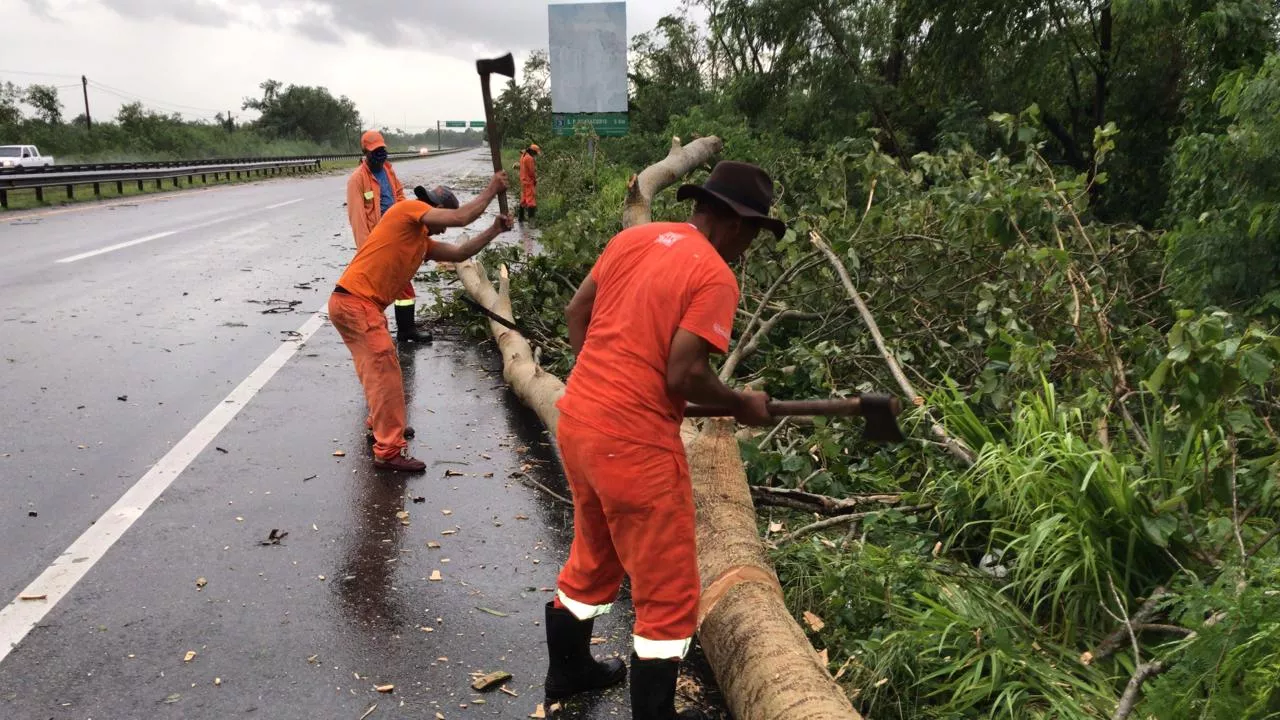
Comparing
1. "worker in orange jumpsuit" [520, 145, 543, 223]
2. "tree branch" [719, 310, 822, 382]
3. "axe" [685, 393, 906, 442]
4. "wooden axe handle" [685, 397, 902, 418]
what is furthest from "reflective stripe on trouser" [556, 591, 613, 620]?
"worker in orange jumpsuit" [520, 145, 543, 223]

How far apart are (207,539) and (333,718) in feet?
5.29

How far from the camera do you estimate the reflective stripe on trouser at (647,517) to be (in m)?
2.79

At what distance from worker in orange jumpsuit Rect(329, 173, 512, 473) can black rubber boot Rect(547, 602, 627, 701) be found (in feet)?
7.66

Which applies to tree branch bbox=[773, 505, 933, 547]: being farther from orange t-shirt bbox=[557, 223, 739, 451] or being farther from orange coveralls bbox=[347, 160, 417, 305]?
orange coveralls bbox=[347, 160, 417, 305]

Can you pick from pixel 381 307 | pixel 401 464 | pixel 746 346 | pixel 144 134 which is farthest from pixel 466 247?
pixel 144 134

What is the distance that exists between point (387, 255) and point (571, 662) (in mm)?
3166

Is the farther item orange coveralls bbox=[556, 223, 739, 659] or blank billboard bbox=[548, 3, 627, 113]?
blank billboard bbox=[548, 3, 627, 113]

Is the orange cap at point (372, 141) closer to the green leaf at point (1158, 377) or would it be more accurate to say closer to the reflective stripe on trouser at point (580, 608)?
the reflective stripe on trouser at point (580, 608)

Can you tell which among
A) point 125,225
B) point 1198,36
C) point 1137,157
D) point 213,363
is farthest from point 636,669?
point 125,225

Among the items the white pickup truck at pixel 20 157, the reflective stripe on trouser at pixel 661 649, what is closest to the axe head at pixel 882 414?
the reflective stripe on trouser at pixel 661 649

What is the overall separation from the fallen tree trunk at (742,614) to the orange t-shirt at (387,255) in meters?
2.23

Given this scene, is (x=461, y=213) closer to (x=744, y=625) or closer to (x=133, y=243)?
(x=744, y=625)

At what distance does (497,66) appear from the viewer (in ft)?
15.9

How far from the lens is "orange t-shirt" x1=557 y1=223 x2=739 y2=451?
107 inches
